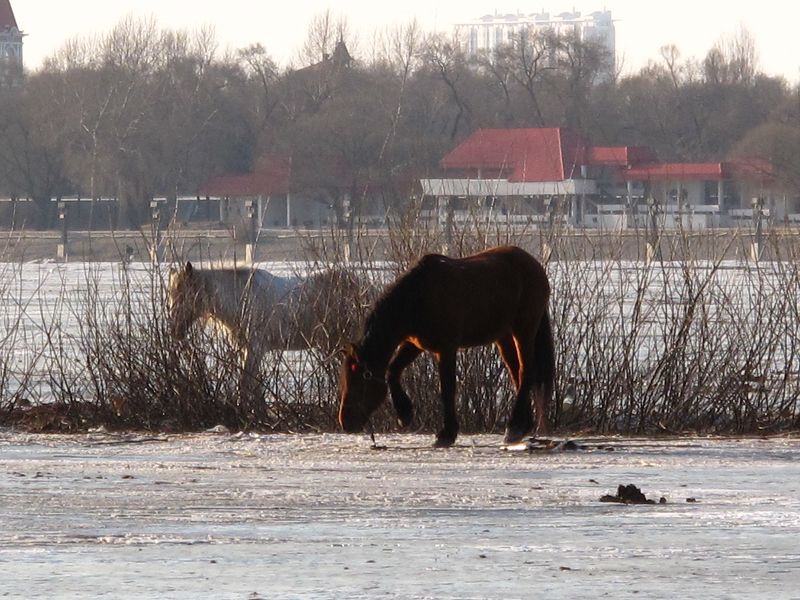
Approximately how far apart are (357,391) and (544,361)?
1.26m

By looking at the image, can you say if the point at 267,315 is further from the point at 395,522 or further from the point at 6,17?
the point at 6,17

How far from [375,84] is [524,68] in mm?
10679

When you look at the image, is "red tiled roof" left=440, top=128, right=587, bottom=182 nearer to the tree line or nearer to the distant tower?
the tree line

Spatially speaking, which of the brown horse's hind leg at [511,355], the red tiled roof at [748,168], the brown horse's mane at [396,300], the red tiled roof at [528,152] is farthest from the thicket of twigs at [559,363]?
the red tiled roof at [748,168]

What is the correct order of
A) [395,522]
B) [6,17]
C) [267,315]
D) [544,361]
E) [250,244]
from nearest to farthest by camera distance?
[395,522] → [544,361] → [267,315] → [250,244] → [6,17]

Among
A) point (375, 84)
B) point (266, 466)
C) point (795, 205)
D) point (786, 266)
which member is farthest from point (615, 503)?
point (375, 84)

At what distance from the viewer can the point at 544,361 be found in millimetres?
10633

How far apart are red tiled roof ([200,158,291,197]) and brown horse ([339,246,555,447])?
180 feet

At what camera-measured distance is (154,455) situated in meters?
10.0

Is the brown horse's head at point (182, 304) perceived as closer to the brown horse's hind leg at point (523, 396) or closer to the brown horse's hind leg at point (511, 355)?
the brown horse's hind leg at point (511, 355)

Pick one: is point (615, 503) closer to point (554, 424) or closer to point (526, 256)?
point (526, 256)

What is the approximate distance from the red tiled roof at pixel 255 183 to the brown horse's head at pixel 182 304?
52.1 m

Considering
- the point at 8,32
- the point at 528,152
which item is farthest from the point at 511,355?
the point at 8,32

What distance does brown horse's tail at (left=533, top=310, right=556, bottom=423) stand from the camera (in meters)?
10.6
